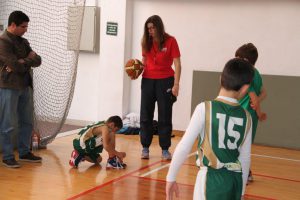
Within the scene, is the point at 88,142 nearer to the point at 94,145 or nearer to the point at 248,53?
the point at 94,145

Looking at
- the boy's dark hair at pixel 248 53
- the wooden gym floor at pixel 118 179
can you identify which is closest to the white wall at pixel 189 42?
the wooden gym floor at pixel 118 179

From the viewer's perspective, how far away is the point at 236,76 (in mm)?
2072

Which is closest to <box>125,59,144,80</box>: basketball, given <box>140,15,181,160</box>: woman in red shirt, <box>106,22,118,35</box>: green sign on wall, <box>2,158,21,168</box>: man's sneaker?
<box>140,15,181,160</box>: woman in red shirt

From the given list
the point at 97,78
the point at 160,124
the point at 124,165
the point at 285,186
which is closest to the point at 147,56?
the point at 160,124

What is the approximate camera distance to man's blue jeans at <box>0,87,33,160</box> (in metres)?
4.68

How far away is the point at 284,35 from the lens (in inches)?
261

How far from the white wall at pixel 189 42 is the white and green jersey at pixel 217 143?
482 cm

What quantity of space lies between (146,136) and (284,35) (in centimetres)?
277

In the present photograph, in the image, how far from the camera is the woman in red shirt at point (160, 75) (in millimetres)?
5133

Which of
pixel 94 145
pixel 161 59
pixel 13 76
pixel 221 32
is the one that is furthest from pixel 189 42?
pixel 13 76

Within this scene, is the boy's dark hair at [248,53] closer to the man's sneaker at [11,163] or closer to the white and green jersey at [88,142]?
the white and green jersey at [88,142]

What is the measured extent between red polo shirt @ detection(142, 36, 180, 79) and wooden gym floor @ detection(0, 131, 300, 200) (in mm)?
1068

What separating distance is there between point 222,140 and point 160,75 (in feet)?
10.4

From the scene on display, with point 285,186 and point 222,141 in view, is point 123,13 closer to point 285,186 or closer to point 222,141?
point 285,186
